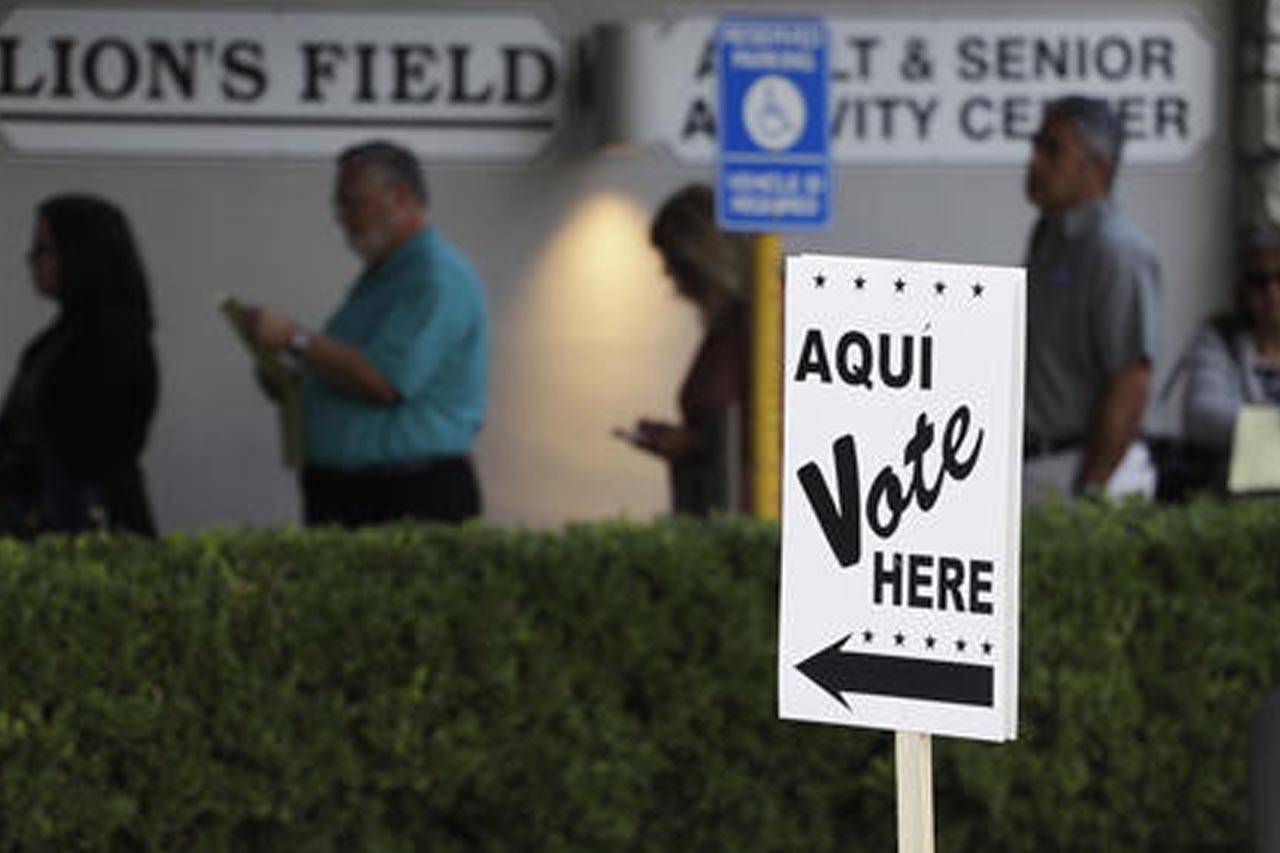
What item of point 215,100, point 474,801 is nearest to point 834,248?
point 215,100

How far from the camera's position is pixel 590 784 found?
6.68 metres

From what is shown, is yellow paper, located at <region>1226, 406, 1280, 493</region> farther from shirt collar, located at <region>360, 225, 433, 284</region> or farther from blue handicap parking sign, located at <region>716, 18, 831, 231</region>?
→ shirt collar, located at <region>360, 225, 433, 284</region>

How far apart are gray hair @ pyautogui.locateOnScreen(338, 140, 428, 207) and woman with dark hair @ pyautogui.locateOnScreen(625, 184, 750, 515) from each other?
3.10ft

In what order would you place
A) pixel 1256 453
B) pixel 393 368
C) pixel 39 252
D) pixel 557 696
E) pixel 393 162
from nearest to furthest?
pixel 557 696 < pixel 1256 453 < pixel 393 368 < pixel 393 162 < pixel 39 252

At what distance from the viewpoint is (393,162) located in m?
8.92

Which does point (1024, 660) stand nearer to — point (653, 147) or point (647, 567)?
point (647, 567)

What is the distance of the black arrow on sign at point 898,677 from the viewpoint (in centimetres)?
427

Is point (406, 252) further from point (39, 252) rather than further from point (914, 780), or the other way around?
point (914, 780)

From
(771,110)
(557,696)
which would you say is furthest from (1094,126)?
(557,696)

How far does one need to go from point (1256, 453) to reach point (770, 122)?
1783 mm

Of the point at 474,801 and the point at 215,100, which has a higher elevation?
the point at 215,100

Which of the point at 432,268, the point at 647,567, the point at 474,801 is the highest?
the point at 432,268

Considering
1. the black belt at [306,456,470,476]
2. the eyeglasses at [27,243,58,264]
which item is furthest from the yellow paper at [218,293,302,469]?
the eyeglasses at [27,243,58,264]

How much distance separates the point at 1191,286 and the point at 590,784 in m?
4.22
